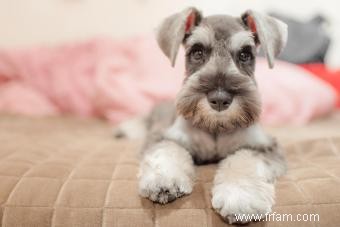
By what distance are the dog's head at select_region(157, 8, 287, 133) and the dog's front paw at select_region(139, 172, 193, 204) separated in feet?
0.84

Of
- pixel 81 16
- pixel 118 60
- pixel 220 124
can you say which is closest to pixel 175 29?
pixel 220 124

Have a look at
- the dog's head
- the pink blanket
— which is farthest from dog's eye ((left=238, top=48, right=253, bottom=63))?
the pink blanket

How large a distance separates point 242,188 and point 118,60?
210cm

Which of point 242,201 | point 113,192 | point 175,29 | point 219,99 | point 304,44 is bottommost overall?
point 304,44

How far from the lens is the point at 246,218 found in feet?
4.17

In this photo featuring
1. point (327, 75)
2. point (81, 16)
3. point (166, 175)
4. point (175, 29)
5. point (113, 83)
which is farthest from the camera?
point (81, 16)

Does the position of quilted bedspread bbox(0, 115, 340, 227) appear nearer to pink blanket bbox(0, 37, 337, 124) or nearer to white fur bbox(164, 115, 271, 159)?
white fur bbox(164, 115, 271, 159)

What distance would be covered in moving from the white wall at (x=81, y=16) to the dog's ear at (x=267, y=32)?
6.53 ft

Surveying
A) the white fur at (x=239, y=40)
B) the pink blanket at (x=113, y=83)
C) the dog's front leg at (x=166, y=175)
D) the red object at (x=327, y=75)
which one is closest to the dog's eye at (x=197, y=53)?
the white fur at (x=239, y=40)

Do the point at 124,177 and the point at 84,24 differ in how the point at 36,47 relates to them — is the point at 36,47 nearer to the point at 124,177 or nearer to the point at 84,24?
the point at 84,24

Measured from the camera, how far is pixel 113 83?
309 cm

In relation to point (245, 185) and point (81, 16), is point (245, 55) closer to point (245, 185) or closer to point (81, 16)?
point (245, 185)

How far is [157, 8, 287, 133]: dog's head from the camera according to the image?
150 cm

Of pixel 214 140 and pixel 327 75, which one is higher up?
pixel 214 140
